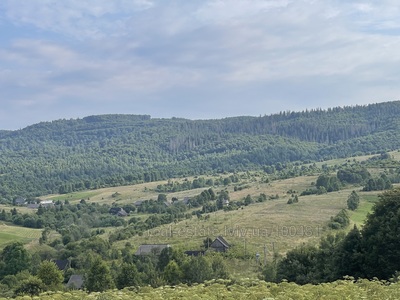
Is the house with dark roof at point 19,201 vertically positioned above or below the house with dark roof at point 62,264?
above

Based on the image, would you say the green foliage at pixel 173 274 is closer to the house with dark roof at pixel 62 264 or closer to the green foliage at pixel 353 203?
the house with dark roof at pixel 62 264

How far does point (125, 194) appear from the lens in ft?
539

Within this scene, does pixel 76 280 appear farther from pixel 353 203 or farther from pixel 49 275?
pixel 353 203

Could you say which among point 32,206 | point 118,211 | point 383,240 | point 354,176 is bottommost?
point 118,211

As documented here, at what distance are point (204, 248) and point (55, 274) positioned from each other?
26.9m

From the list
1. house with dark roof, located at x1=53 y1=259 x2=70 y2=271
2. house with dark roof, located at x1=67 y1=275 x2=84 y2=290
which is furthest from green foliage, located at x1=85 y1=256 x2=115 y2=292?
house with dark roof, located at x1=53 y1=259 x2=70 y2=271

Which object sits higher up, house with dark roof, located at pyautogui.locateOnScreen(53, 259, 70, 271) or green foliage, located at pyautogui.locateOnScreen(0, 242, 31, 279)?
green foliage, located at pyautogui.locateOnScreen(0, 242, 31, 279)

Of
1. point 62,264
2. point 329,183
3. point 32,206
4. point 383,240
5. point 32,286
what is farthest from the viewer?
point 32,206

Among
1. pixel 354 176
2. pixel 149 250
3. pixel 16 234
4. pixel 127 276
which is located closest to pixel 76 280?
pixel 127 276

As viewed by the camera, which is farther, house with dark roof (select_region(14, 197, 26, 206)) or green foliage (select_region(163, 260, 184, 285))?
house with dark roof (select_region(14, 197, 26, 206))

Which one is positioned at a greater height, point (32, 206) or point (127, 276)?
point (127, 276)

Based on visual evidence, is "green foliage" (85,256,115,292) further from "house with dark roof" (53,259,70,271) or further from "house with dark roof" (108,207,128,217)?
"house with dark roof" (108,207,128,217)

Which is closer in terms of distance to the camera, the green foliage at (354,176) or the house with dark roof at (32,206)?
the green foliage at (354,176)

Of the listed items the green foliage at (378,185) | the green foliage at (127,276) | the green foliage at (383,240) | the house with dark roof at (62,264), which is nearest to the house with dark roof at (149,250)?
the house with dark roof at (62,264)
